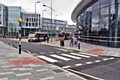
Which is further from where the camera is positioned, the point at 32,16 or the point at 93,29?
the point at 32,16

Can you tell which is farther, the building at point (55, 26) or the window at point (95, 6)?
the building at point (55, 26)

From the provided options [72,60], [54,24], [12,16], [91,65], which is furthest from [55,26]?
[91,65]

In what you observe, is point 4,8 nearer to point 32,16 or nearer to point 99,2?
point 32,16

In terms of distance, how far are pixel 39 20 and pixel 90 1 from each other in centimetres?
6744

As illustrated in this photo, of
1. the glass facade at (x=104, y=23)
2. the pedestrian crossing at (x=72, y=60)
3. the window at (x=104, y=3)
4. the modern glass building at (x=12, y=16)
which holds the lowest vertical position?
the pedestrian crossing at (x=72, y=60)

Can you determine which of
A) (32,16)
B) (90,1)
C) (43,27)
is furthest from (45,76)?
(43,27)

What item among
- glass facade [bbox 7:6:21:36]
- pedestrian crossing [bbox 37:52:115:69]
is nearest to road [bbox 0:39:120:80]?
pedestrian crossing [bbox 37:52:115:69]

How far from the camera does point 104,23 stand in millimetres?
22750

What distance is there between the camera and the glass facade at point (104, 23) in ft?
68.6

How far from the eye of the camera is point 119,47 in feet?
68.0

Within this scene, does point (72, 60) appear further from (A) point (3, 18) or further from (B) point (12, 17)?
(B) point (12, 17)

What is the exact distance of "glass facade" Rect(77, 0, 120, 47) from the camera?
824 inches

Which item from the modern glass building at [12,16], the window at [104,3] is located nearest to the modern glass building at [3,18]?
the modern glass building at [12,16]

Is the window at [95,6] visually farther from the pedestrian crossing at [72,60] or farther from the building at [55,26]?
the building at [55,26]
